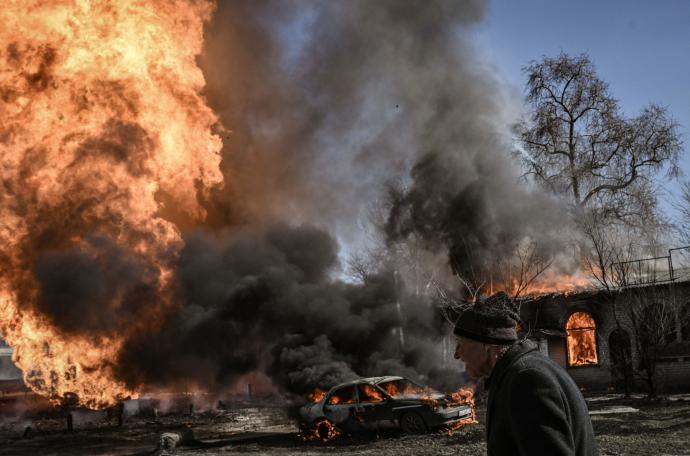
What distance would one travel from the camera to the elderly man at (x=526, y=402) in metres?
2.44

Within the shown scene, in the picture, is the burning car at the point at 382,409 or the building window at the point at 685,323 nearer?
the burning car at the point at 382,409

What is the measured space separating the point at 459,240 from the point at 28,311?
15.6 metres

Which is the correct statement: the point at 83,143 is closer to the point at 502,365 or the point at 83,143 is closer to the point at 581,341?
the point at 502,365

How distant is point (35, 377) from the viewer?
19312mm

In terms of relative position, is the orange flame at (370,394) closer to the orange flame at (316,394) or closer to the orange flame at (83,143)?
the orange flame at (316,394)

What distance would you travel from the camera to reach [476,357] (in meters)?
3.10

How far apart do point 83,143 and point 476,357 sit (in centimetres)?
1824

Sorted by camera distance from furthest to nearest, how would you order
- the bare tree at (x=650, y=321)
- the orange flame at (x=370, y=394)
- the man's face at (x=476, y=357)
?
the bare tree at (x=650, y=321), the orange flame at (x=370, y=394), the man's face at (x=476, y=357)

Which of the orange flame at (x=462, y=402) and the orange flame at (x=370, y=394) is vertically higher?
the orange flame at (x=370, y=394)

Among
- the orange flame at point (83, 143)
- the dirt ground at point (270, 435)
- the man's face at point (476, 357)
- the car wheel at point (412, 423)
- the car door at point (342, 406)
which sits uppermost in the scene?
the orange flame at point (83, 143)

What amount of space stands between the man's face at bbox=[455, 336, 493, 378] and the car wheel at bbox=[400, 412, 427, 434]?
10674 mm

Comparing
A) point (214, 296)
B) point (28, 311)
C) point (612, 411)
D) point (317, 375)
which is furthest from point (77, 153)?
point (612, 411)

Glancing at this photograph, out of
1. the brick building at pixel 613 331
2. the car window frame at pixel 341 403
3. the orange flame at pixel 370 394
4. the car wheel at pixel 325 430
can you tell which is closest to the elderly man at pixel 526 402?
the orange flame at pixel 370 394

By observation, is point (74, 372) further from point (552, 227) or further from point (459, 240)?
point (552, 227)
